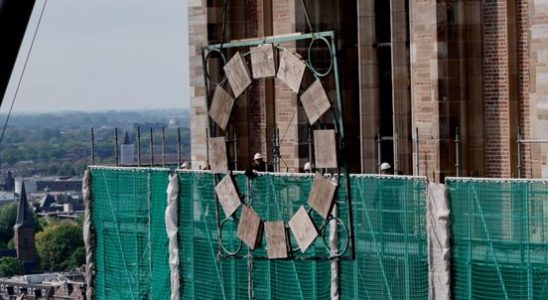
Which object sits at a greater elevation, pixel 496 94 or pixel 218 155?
pixel 496 94

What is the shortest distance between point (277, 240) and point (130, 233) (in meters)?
11.3

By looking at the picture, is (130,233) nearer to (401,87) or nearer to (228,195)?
(401,87)

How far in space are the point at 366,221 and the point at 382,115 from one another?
5991mm

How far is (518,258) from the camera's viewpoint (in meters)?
26.4

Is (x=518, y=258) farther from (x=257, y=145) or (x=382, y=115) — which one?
(x=257, y=145)

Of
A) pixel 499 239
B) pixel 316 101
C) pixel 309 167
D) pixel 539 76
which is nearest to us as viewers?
pixel 316 101

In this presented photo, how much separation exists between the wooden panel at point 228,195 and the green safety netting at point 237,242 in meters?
4.16

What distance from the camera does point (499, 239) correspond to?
2675cm

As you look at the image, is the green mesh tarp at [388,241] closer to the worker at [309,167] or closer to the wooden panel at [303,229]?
the worker at [309,167]

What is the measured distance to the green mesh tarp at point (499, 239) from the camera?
2620 centimetres

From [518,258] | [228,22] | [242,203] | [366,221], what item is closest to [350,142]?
[228,22]

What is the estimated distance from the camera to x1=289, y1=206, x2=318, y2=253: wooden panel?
76.2 feet

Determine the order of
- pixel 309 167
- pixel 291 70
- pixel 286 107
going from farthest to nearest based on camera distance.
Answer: pixel 286 107, pixel 309 167, pixel 291 70

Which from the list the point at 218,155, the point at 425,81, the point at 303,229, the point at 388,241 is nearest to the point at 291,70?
the point at 303,229
